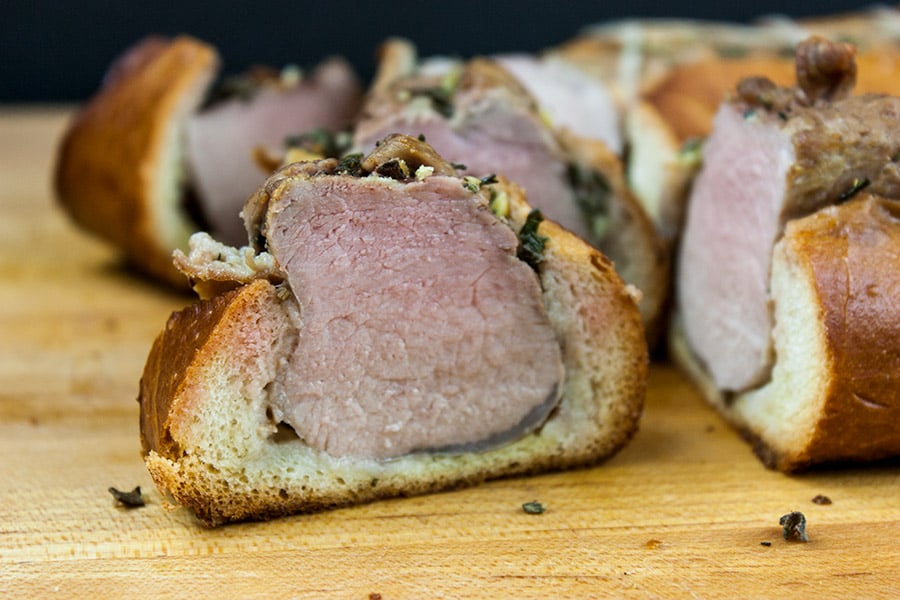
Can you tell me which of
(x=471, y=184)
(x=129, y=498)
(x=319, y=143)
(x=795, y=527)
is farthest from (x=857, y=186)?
(x=129, y=498)

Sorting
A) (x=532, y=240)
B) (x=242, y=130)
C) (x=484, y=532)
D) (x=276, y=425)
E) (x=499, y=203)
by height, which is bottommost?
(x=484, y=532)

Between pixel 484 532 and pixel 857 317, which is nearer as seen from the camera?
pixel 484 532

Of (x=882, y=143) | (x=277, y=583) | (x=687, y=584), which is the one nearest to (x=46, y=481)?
(x=277, y=583)

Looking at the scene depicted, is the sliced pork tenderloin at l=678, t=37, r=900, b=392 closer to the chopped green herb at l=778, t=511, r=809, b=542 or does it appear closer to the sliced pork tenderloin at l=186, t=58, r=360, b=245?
the chopped green herb at l=778, t=511, r=809, b=542

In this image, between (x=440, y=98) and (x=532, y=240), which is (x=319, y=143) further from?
(x=532, y=240)

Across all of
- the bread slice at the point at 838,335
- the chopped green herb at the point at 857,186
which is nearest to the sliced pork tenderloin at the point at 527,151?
the bread slice at the point at 838,335

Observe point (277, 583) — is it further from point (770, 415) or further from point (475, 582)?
point (770, 415)
